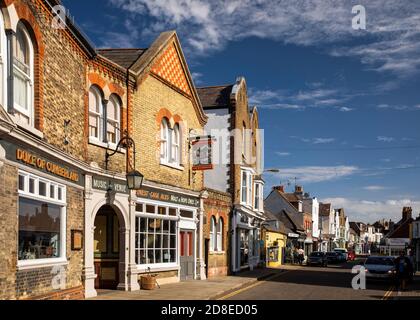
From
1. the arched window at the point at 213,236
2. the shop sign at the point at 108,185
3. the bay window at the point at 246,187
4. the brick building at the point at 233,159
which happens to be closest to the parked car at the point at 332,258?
the brick building at the point at 233,159

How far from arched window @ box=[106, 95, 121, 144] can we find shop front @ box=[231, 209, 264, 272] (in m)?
14.6

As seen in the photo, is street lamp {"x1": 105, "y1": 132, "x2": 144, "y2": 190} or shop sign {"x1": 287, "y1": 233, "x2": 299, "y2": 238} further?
shop sign {"x1": 287, "y1": 233, "x2": 299, "y2": 238}

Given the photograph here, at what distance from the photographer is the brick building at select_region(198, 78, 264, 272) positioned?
32625 millimetres

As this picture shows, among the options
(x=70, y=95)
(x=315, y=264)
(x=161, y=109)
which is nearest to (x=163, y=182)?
(x=161, y=109)

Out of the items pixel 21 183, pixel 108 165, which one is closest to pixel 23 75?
pixel 21 183

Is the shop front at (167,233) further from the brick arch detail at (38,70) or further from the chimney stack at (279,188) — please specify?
the chimney stack at (279,188)

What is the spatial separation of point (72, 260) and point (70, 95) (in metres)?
4.79

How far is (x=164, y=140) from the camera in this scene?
23.3 meters

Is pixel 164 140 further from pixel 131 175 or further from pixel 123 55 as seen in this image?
pixel 131 175

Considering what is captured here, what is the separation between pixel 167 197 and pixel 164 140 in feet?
7.90

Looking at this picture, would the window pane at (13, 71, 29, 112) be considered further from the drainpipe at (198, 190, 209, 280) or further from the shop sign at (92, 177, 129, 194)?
the drainpipe at (198, 190, 209, 280)

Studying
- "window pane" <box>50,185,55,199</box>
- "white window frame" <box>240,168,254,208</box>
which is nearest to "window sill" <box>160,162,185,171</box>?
"window pane" <box>50,185,55,199</box>

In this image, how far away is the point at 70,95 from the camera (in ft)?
52.2
